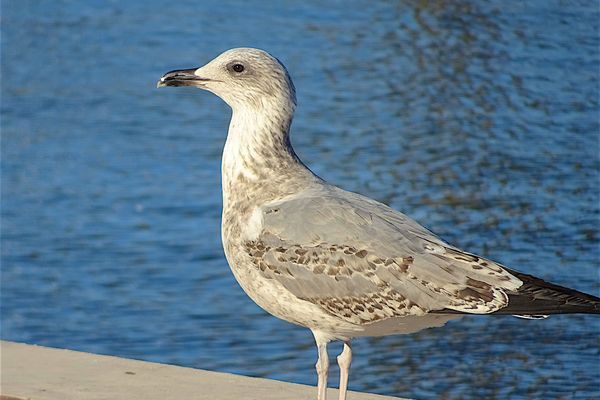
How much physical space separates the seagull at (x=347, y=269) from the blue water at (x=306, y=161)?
7.83 ft

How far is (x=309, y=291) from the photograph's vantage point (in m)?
5.22

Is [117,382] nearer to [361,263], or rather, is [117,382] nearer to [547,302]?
[361,263]

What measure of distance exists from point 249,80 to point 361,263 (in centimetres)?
87

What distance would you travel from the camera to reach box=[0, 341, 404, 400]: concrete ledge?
5727 mm

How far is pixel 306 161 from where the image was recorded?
451 inches

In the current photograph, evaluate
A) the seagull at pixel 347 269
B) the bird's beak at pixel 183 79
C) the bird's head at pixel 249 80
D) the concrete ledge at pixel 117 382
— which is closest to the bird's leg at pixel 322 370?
the seagull at pixel 347 269

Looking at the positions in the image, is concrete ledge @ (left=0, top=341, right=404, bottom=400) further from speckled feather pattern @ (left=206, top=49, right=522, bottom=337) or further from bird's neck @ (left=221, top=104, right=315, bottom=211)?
bird's neck @ (left=221, top=104, right=315, bottom=211)

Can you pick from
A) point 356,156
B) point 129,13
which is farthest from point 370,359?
point 129,13

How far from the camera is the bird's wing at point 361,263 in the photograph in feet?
16.9

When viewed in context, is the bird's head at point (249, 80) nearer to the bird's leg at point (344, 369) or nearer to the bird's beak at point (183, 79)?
the bird's beak at point (183, 79)

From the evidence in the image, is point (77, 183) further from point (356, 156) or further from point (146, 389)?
point (146, 389)

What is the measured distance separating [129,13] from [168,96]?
12.3 ft

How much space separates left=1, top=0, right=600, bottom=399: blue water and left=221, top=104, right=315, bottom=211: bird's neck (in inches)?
94.5

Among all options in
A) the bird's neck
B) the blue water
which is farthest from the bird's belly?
the blue water
